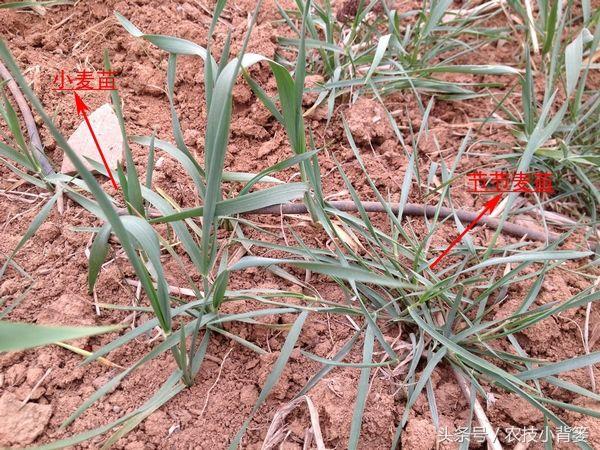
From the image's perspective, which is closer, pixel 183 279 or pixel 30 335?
pixel 30 335

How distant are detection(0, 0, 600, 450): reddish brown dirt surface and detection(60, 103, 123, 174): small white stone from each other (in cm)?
5

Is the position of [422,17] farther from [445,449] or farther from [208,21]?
[445,449]

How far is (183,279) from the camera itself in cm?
112

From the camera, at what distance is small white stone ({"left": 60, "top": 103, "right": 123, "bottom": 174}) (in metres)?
1.27

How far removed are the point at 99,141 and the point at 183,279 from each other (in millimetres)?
438
